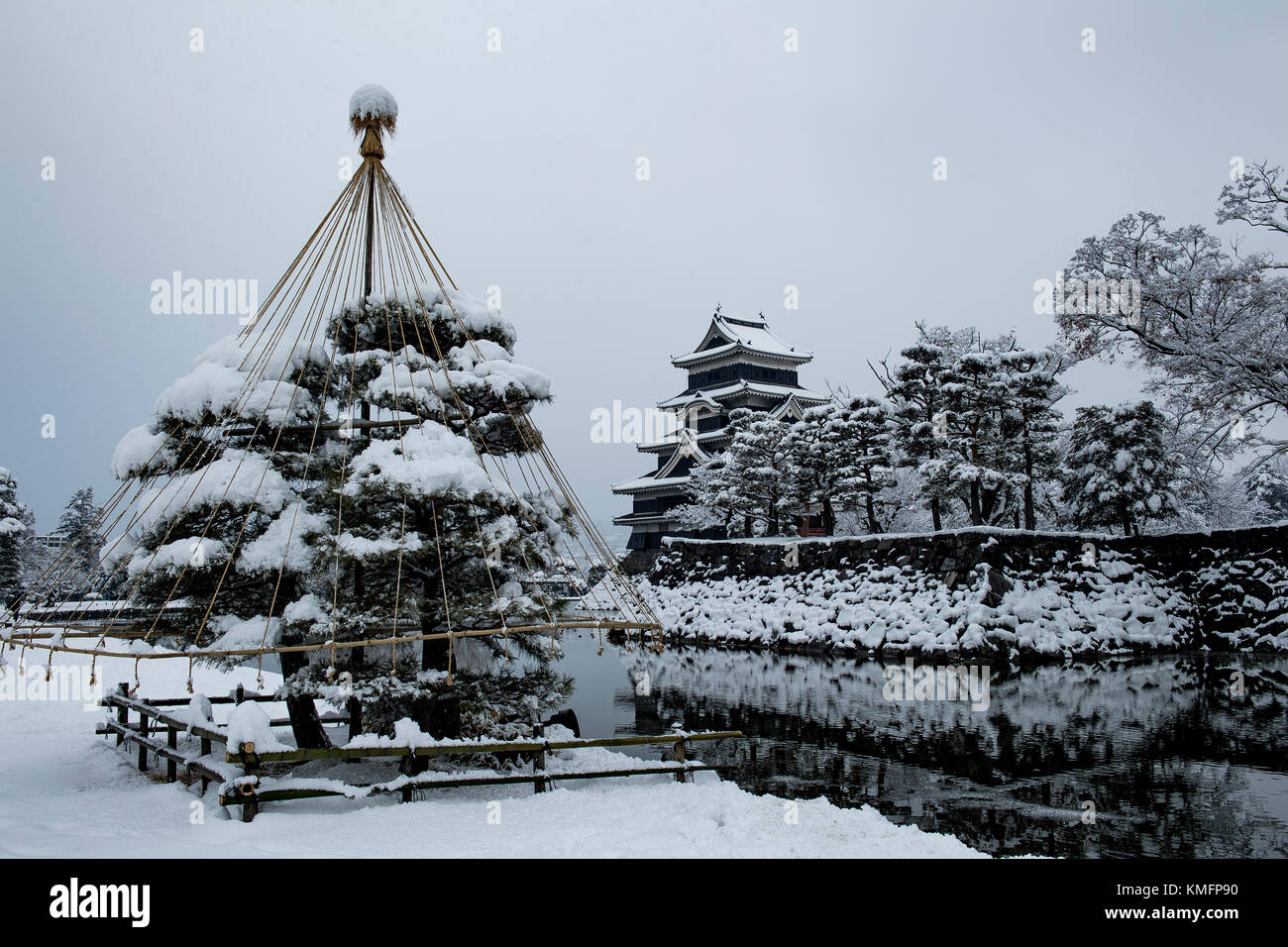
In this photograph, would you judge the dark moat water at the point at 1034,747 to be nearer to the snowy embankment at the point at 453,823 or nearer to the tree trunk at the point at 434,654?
the snowy embankment at the point at 453,823

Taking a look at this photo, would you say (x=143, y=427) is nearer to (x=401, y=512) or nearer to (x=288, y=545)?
(x=288, y=545)

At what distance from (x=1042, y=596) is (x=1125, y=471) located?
20.1ft

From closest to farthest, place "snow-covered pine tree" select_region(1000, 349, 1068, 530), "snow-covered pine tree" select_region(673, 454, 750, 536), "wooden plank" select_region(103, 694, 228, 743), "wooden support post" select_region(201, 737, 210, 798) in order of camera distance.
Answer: "wooden support post" select_region(201, 737, 210, 798), "wooden plank" select_region(103, 694, 228, 743), "snow-covered pine tree" select_region(1000, 349, 1068, 530), "snow-covered pine tree" select_region(673, 454, 750, 536)

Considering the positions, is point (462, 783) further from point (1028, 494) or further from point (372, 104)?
point (1028, 494)

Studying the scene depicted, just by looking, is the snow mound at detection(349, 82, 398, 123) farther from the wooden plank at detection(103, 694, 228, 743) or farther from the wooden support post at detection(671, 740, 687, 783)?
the wooden support post at detection(671, 740, 687, 783)

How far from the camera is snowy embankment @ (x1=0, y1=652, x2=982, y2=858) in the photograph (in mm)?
5387

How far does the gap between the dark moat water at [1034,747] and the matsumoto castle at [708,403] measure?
21209 mm

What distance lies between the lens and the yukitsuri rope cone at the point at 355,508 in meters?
7.18

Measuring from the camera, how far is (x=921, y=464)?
24859 millimetres

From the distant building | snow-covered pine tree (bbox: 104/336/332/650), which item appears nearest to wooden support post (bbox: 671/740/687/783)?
snow-covered pine tree (bbox: 104/336/332/650)

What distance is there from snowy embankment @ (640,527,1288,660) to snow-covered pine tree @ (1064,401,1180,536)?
2509 millimetres

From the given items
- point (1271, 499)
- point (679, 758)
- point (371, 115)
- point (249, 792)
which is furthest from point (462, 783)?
point (1271, 499)
